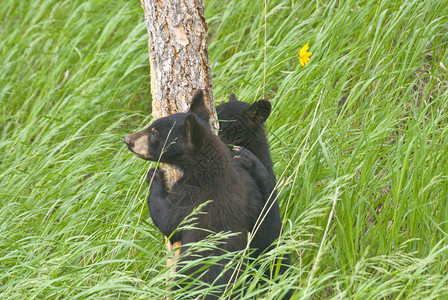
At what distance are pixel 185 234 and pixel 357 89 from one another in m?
2.11

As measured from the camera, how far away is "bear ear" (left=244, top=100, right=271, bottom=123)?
4.05 meters

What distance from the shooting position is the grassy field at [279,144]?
3188 millimetres

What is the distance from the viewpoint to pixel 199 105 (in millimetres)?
3586

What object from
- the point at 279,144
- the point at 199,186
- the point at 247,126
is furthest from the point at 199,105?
the point at 279,144

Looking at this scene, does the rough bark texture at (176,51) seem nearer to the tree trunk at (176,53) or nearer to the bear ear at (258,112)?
the tree trunk at (176,53)

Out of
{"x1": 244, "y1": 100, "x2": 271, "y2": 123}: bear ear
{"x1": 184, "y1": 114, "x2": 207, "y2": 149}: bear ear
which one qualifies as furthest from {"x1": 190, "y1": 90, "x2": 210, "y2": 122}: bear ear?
{"x1": 244, "y1": 100, "x2": 271, "y2": 123}: bear ear

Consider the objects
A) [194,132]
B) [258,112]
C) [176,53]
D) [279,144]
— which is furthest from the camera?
[279,144]

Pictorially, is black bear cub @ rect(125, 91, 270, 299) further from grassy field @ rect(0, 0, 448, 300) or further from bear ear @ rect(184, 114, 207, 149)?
grassy field @ rect(0, 0, 448, 300)

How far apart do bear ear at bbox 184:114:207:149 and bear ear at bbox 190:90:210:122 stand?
0.68ft

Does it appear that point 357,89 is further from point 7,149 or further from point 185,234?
point 7,149

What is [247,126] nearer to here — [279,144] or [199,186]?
[279,144]

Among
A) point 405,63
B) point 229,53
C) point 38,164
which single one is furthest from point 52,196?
point 405,63

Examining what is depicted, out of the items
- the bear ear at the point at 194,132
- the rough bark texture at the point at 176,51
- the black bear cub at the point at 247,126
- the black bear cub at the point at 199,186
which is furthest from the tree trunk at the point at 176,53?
the black bear cub at the point at 247,126

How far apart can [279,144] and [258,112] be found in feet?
1.52
